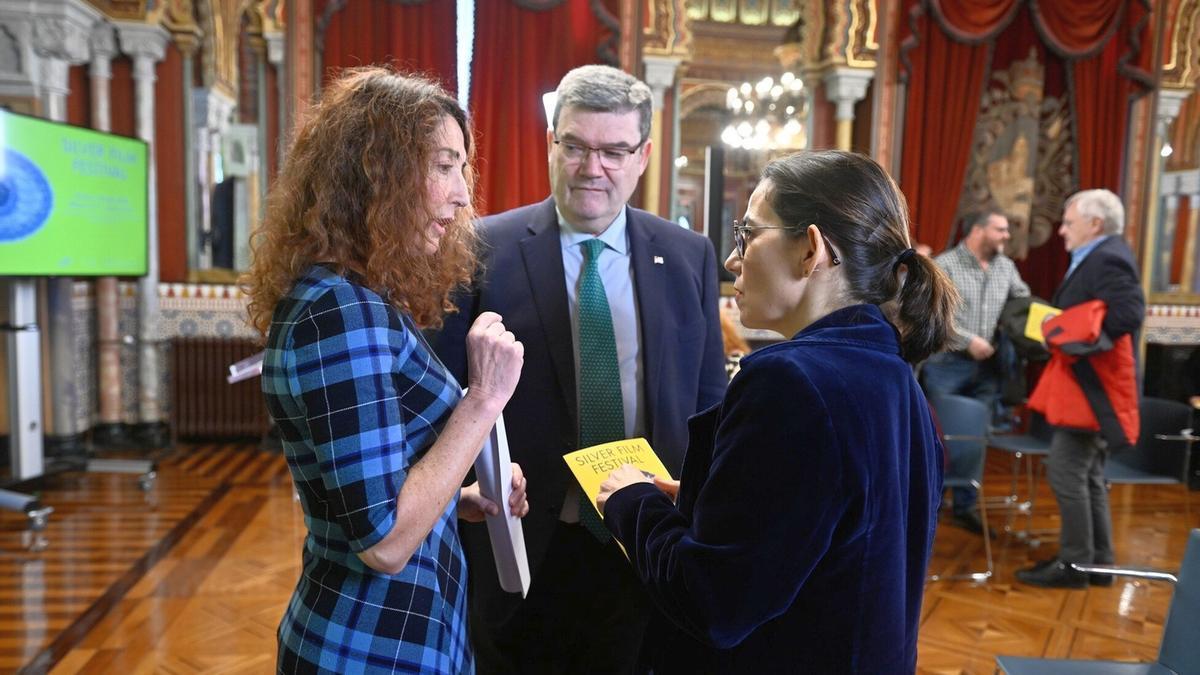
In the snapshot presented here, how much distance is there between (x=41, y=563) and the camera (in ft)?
12.1

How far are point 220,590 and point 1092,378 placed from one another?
3.78m

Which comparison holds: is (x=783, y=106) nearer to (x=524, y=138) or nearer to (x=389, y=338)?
(x=524, y=138)

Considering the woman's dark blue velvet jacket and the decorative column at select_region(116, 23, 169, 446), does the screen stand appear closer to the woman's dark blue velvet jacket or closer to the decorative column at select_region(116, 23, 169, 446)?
the decorative column at select_region(116, 23, 169, 446)

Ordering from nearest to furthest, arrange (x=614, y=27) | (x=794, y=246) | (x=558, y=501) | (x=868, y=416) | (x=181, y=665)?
(x=868, y=416)
(x=794, y=246)
(x=558, y=501)
(x=181, y=665)
(x=614, y=27)

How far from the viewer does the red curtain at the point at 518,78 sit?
5.94m

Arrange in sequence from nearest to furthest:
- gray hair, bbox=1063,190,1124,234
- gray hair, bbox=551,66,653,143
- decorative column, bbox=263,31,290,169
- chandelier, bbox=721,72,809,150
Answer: gray hair, bbox=551,66,653,143 → gray hair, bbox=1063,190,1124,234 → decorative column, bbox=263,31,290,169 → chandelier, bbox=721,72,809,150

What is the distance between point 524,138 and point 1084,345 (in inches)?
151

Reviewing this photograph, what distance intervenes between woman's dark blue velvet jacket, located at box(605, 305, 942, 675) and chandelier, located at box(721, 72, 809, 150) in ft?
19.2

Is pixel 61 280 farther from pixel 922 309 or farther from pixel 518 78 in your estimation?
pixel 922 309

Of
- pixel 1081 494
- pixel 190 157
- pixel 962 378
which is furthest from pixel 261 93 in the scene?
pixel 1081 494

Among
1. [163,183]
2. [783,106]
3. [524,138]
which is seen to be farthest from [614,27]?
[163,183]

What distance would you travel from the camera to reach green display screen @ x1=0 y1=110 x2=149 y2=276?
4.36 m

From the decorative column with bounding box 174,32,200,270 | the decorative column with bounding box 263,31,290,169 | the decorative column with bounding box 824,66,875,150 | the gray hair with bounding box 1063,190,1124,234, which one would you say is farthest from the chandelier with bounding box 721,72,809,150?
the decorative column with bounding box 174,32,200,270

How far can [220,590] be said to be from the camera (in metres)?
3.48
